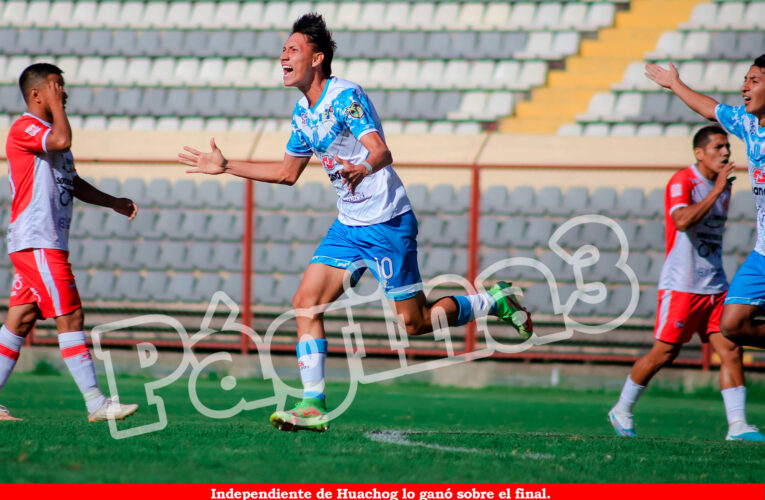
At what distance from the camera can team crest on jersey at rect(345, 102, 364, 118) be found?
5.10 meters

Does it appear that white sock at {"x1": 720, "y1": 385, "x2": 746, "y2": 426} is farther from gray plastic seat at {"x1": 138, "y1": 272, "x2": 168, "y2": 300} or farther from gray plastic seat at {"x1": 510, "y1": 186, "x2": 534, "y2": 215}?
gray plastic seat at {"x1": 138, "y1": 272, "x2": 168, "y2": 300}

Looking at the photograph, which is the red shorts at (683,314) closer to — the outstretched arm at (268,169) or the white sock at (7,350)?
the outstretched arm at (268,169)

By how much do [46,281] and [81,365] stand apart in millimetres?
522

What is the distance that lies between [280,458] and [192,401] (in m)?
4.42

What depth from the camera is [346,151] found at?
5332 millimetres

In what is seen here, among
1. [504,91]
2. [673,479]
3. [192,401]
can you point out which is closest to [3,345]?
[192,401]

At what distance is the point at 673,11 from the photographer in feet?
49.7

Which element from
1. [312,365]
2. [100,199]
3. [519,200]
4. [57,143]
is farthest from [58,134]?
[519,200]

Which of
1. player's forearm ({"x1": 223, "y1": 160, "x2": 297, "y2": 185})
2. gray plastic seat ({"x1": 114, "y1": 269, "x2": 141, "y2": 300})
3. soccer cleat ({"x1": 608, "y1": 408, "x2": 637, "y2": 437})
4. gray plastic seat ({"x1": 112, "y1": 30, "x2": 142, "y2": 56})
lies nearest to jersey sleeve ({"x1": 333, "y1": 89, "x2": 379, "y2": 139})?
player's forearm ({"x1": 223, "y1": 160, "x2": 297, "y2": 185})

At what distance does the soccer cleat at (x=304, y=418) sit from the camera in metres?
5.01

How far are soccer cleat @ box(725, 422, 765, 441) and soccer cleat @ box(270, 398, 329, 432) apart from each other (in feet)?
9.51

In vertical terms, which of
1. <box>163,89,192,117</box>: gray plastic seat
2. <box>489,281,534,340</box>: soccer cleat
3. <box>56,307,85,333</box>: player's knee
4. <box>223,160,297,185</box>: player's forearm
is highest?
<box>163,89,192,117</box>: gray plastic seat

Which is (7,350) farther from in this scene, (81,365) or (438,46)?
(438,46)

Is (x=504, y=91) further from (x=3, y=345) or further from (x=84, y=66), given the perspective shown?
(x=3, y=345)
